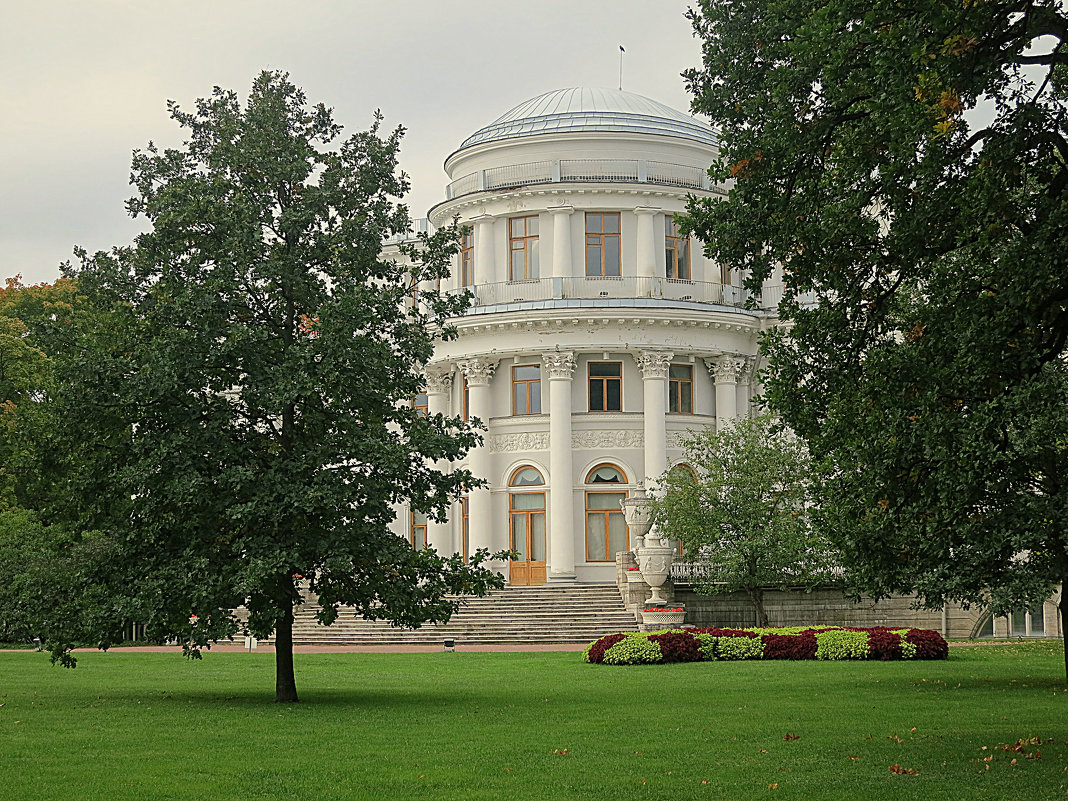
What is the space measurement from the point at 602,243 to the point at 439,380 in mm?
8688

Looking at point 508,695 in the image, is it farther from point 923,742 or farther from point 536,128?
point 536,128

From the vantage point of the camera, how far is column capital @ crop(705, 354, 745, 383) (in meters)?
53.2

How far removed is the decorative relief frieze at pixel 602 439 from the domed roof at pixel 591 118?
1191 cm

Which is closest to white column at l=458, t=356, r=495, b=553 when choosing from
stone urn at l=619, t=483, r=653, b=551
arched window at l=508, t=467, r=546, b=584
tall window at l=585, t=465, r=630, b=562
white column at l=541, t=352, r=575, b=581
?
arched window at l=508, t=467, r=546, b=584

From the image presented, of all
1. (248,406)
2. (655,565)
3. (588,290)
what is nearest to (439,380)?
(588,290)

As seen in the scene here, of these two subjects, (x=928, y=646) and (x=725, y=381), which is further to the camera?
(x=725, y=381)

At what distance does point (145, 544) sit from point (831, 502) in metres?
10.4

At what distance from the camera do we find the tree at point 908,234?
486 inches

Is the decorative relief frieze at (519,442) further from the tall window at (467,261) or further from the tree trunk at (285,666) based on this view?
the tree trunk at (285,666)

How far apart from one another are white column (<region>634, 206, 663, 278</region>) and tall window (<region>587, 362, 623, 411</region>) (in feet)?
12.5

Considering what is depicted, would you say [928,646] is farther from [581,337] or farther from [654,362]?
[581,337]

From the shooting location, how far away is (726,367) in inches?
2094

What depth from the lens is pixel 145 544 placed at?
813 inches

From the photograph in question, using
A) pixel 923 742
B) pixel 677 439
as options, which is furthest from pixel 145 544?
pixel 677 439
